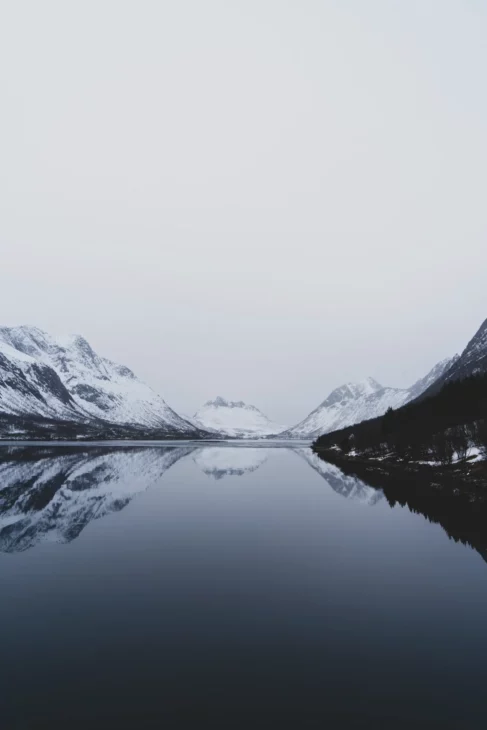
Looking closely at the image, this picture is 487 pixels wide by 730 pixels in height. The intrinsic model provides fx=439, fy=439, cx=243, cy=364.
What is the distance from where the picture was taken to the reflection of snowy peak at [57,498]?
37.0 metres

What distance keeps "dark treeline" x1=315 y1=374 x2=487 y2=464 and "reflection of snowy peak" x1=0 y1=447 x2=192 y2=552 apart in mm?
56301

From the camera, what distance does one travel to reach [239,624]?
19.8m

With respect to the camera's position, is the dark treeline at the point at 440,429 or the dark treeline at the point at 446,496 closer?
the dark treeline at the point at 446,496

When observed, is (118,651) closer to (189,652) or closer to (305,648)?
(189,652)

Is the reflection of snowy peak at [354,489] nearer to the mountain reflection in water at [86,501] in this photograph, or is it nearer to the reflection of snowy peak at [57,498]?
the mountain reflection in water at [86,501]

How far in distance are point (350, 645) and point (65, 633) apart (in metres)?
11.9

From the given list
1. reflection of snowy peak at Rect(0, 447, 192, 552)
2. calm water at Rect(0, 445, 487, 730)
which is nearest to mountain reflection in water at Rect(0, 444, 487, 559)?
reflection of snowy peak at Rect(0, 447, 192, 552)

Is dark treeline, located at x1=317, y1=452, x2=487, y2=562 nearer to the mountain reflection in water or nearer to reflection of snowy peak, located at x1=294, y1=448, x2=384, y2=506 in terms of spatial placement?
the mountain reflection in water

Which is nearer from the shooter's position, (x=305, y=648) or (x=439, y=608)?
(x=305, y=648)

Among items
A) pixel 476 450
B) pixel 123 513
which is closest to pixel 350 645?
pixel 123 513

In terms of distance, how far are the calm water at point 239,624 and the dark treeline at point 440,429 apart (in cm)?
4683

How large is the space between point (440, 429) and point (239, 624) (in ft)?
307

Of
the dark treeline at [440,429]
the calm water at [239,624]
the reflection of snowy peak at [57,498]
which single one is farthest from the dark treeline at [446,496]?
the reflection of snowy peak at [57,498]

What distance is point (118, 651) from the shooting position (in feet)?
55.8
